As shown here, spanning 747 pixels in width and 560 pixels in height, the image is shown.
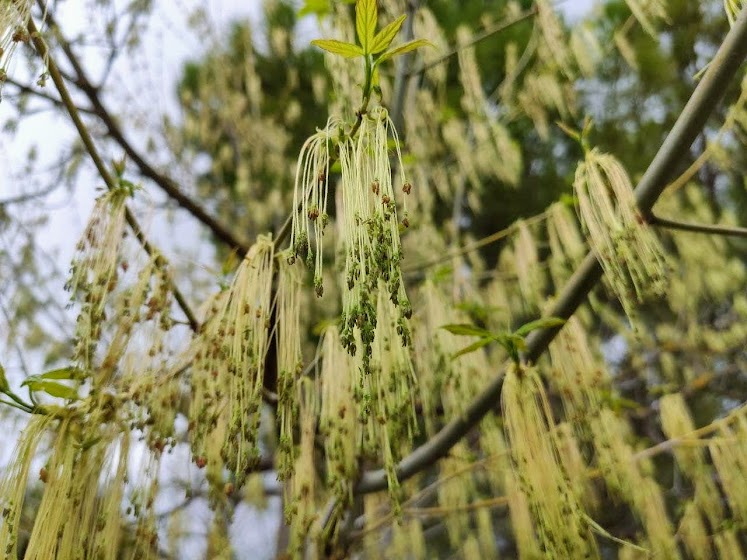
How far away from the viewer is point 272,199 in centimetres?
253

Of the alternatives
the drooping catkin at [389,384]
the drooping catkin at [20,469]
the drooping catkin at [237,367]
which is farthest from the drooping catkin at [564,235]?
the drooping catkin at [20,469]

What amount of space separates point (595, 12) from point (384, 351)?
1638 mm

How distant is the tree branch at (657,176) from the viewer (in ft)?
2.44

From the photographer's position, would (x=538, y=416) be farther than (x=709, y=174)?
No

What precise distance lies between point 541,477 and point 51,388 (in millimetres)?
656

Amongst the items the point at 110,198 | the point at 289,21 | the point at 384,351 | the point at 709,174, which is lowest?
the point at 384,351

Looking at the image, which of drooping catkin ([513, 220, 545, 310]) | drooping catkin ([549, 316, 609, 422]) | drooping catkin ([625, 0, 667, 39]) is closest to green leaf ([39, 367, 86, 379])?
drooping catkin ([549, 316, 609, 422])

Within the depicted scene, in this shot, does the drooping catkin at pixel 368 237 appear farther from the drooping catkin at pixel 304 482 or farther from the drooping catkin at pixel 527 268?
the drooping catkin at pixel 527 268

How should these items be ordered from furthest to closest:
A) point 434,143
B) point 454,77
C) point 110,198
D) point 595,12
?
point 454,77, point 434,143, point 595,12, point 110,198

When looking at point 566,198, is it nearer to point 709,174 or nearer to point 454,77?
point 454,77

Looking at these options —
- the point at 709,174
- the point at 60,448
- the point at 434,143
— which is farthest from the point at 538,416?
the point at 709,174

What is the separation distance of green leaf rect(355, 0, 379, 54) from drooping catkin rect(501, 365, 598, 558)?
50cm

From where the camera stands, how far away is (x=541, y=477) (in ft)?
2.64

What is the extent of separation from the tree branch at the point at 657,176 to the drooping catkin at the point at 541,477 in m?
0.07
